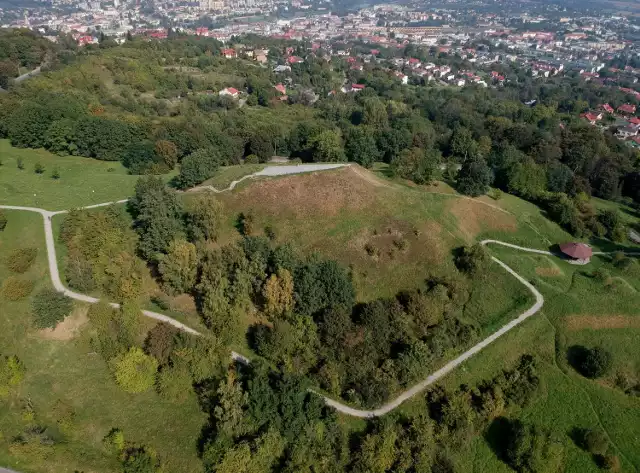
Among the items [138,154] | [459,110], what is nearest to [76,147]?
[138,154]

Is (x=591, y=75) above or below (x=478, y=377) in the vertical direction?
below

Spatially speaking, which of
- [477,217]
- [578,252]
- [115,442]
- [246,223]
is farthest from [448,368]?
[115,442]

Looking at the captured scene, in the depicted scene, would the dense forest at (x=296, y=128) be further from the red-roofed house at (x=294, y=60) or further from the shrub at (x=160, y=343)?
the red-roofed house at (x=294, y=60)

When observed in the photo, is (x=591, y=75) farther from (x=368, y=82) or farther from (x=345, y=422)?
(x=345, y=422)

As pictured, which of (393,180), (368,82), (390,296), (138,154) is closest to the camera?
(390,296)

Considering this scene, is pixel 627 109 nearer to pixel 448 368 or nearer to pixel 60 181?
pixel 448 368

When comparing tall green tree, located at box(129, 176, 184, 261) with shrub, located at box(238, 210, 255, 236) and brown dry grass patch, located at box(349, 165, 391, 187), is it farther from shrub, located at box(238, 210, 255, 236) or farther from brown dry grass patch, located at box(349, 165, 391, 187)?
brown dry grass patch, located at box(349, 165, 391, 187)

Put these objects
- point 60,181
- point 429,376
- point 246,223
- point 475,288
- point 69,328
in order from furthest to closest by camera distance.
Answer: point 60,181
point 246,223
point 475,288
point 69,328
point 429,376
